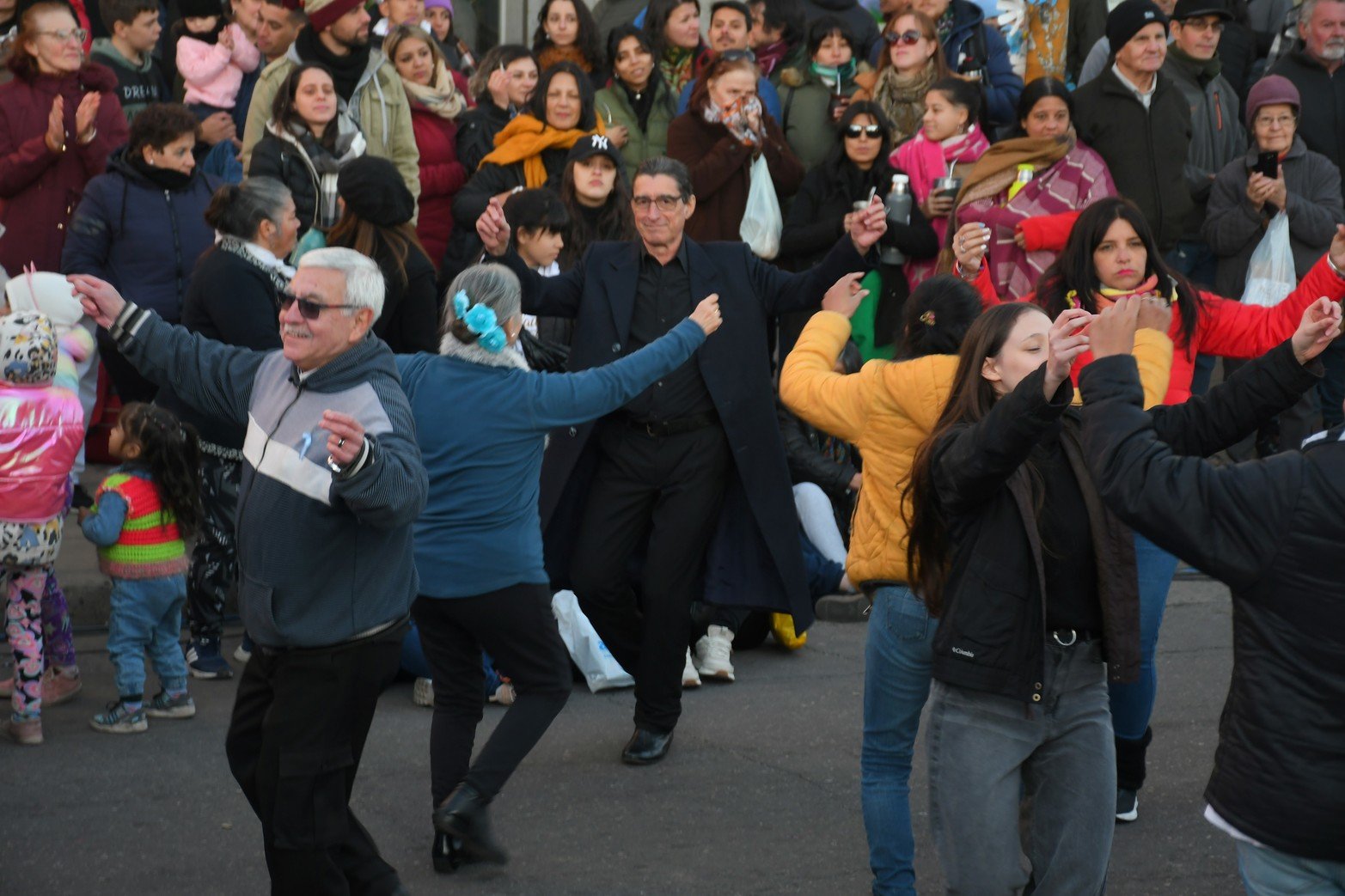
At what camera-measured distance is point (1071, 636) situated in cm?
431

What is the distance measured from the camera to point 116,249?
27.9 ft

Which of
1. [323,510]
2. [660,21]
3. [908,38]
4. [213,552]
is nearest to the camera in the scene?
[323,510]

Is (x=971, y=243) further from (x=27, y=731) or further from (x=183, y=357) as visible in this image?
(x=27, y=731)

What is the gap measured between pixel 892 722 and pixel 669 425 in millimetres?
2034

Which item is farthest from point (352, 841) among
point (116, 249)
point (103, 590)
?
point (116, 249)

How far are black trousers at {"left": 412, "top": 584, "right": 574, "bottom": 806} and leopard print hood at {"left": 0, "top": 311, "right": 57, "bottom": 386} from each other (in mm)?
1999

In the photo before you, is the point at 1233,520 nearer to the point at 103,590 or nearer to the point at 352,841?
the point at 352,841

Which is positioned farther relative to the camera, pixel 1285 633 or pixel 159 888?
pixel 159 888

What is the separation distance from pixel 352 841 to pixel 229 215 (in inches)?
129

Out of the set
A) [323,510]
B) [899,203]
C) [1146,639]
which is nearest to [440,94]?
[899,203]

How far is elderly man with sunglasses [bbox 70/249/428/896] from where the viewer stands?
176 inches

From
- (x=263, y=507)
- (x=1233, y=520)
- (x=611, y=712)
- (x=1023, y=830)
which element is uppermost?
(x=1233, y=520)

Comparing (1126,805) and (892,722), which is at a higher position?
(892,722)

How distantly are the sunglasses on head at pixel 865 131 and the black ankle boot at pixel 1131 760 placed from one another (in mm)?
4749
